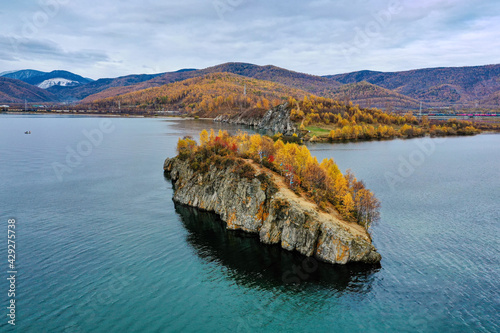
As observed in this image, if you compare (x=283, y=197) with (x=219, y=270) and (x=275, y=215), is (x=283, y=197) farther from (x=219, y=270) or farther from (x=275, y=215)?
(x=219, y=270)

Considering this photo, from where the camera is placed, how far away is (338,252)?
44531 mm

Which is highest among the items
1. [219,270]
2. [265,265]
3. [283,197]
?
[283,197]

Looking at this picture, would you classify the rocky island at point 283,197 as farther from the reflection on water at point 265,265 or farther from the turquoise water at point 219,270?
the turquoise water at point 219,270

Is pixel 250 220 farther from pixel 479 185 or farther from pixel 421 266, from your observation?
pixel 479 185

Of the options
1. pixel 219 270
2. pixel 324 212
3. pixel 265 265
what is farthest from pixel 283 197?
pixel 219 270

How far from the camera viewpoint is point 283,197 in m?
51.9

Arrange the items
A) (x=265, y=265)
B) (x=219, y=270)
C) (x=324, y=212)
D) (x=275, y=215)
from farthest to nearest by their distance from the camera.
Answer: (x=275, y=215) → (x=324, y=212) → (x=265, y=265) → (x=219, y=270)

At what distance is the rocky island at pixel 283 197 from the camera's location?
46094 mm

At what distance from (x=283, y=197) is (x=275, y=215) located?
10.9ft

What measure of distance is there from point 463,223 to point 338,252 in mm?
31931

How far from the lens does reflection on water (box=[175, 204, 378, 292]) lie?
40969 millimetres

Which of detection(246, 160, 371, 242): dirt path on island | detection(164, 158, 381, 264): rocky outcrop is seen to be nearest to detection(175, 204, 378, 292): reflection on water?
detection(164, 158, 381, 264): rocky outcrop

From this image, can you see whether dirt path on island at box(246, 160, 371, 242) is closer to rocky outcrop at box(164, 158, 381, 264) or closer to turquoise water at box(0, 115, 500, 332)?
rocky outcrop at box(164, 158, 381, 264)

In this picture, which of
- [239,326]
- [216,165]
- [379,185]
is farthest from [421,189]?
[239,326]
